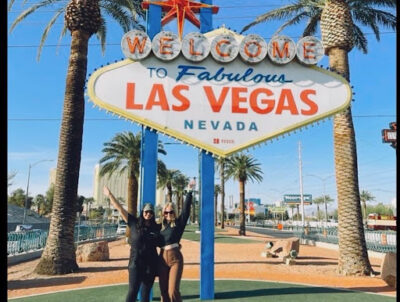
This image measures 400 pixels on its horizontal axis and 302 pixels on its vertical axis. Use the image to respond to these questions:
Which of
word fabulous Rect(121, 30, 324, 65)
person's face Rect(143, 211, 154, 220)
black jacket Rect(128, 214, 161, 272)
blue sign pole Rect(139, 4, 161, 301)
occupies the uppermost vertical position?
word fabulous Rect(121, 30, 324, 65)

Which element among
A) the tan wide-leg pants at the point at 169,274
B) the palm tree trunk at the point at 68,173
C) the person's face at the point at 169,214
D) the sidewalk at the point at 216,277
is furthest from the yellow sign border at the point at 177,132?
the palm tree trunk at the point at 68,173

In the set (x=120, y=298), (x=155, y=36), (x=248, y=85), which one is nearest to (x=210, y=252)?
(x=120, y=298)

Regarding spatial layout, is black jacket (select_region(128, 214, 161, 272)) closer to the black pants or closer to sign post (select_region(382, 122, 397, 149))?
the black pants

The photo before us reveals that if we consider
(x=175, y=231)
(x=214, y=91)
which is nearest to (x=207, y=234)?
(x=175, y=231)

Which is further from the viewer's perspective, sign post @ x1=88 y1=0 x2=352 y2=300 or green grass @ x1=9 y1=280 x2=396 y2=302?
green grass @ x1=9 y1=280 x2=396 y2=302

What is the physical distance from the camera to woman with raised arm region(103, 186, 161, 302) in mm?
4758

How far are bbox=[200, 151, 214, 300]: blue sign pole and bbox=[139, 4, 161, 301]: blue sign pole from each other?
105cm

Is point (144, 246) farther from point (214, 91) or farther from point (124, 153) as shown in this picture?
point (124, 153)

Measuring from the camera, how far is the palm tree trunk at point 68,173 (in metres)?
11.6

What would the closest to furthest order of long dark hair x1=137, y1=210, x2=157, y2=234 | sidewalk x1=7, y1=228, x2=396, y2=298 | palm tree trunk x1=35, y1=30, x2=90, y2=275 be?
1. long dark hair x1=137, y1=210, x2=157, y2=234
2. sidewalk x1=7, y1=228, x2=396, y2=298
3. palm tree trunk x1=35, y1=30, x2=90, y2=275

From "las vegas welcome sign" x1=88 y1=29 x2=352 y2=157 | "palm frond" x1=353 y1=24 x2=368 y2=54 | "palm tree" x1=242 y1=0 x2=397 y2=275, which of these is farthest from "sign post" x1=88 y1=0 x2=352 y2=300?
"palm frond" x1=353 y1=24 x2=368 y2=54

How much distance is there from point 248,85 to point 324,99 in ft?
5.33

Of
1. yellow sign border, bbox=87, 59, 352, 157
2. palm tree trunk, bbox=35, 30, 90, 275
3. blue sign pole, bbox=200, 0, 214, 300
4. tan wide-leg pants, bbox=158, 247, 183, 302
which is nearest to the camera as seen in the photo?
tan wide-leg pants, bbox=158, 247, 183, 302

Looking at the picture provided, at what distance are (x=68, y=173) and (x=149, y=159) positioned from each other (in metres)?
5.75
